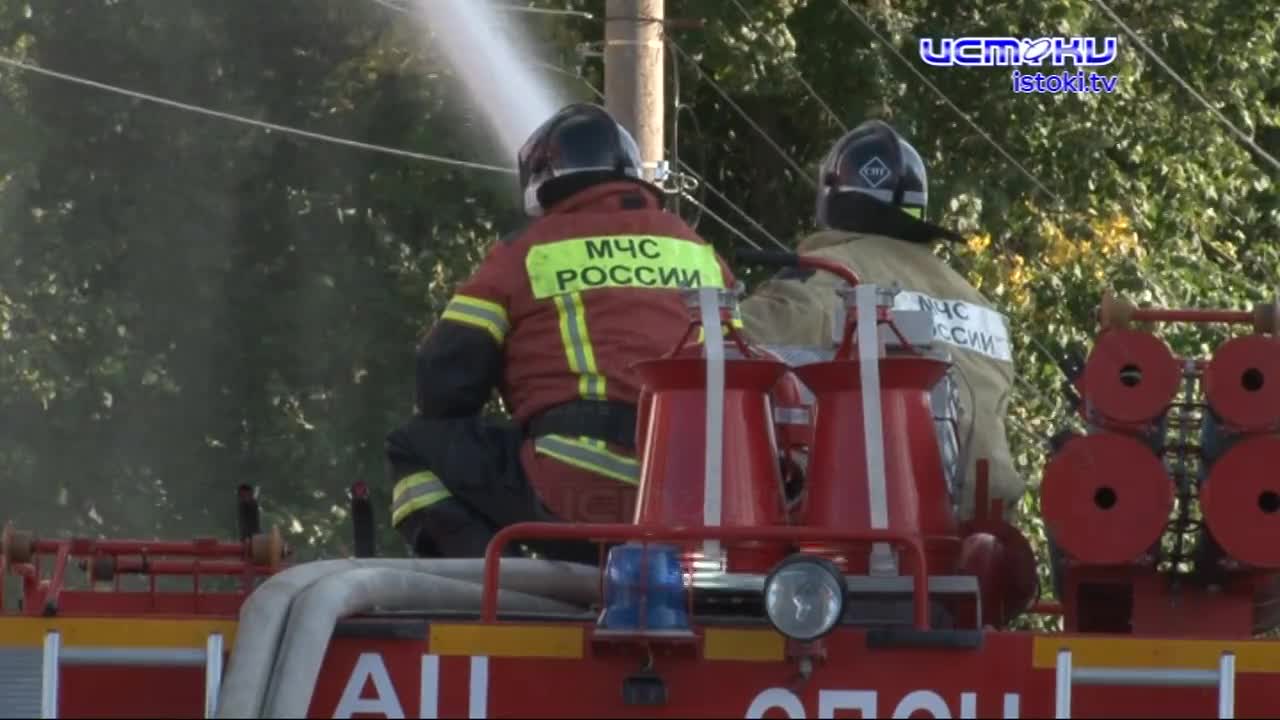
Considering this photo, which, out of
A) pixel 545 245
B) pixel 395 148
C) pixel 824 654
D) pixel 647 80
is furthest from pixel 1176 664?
pixel 395 148

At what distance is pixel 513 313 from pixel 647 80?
7457 millimetres

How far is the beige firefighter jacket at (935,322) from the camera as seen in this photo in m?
7.26

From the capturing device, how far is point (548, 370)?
7.04 metres

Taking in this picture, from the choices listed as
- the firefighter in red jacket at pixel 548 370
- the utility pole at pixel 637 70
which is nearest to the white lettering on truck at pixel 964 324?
the firefighter in red jacket at pixel 548 370

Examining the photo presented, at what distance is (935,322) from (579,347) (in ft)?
2.97

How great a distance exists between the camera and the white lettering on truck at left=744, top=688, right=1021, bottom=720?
517cm

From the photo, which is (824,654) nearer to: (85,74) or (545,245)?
(545,245)

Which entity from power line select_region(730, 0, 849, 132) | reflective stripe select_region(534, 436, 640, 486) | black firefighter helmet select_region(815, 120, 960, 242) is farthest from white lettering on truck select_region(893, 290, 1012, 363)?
power line select_region(730, 0, 849, 132)

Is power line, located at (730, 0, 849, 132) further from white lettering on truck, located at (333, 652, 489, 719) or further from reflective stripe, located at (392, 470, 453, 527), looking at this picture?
white lettering on truck, located at (333, 652, 489, 719)

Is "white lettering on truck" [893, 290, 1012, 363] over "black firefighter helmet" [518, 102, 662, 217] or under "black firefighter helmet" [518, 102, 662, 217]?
under

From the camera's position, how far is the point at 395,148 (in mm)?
20250

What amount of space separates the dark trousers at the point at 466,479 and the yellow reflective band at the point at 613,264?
0.39 meters

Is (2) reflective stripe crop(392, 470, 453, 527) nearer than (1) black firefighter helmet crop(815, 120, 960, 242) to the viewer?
Yes

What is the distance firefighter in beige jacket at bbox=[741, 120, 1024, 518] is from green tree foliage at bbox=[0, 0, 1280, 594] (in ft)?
38.0
